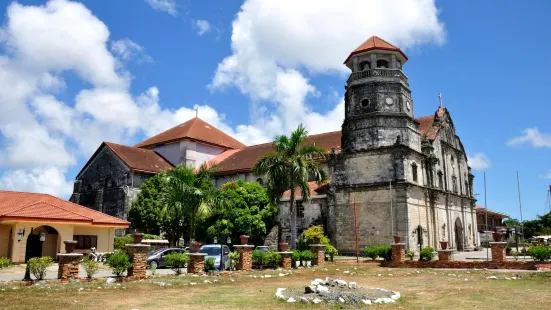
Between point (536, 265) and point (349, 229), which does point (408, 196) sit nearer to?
point (349, 229)

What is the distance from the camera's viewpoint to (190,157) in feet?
147

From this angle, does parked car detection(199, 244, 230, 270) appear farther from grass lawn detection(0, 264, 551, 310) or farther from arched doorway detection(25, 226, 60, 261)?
arched doorway detection(25, 226, 60, 261)

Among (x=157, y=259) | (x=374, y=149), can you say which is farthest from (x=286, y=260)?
(x=374, y=149)

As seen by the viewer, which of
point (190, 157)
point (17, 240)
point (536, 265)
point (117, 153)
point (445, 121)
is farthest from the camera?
point (190, 157)

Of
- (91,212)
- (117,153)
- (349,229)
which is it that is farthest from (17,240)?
(349,229)

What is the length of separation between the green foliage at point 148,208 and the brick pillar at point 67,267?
66.3 feet

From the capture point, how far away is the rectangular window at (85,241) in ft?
92.7

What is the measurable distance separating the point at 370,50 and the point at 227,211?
14.6 m

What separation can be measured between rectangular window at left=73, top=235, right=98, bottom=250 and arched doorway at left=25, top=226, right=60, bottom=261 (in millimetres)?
1292

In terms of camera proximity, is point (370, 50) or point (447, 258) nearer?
point (447, 258)

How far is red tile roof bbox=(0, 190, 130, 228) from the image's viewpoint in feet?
80.5

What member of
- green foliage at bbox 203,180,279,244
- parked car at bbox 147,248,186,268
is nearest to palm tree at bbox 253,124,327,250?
green foliage at bbox 203,180,279,244

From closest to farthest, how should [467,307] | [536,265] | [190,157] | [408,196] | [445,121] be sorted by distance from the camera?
[467,307] < [536,265] < [408,196] < [445,121] < [190,157]

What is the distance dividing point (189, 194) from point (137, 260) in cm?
861
